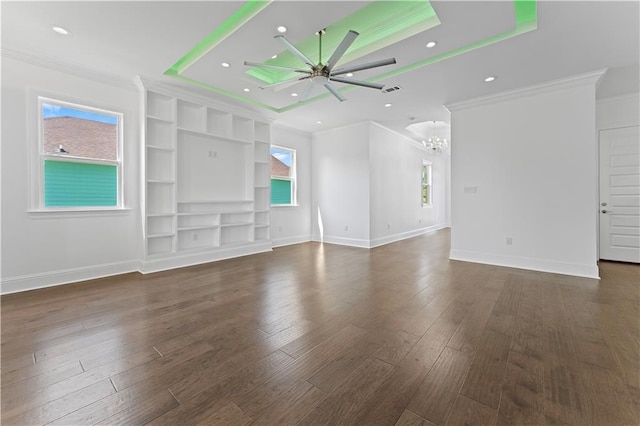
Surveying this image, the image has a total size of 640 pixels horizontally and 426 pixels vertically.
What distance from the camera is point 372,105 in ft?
16.7

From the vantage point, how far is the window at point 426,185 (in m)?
9.16

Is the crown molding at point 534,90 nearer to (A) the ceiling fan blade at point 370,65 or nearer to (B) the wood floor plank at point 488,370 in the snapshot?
(A) the ceiling fan blade at point 370,65

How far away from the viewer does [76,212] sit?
12.1 feet

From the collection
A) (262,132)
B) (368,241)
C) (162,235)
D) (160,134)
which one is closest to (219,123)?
(262,132)

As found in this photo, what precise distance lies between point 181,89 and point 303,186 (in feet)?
11.8

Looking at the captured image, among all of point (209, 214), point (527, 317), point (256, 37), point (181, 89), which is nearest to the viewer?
point (527, 317)

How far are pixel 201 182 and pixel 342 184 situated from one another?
129 inches

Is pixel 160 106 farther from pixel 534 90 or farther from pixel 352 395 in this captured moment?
pixel 534 90

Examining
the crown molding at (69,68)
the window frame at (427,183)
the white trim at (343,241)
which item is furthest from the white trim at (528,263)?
the crown molding at (69,68)

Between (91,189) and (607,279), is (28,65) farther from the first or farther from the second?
(607,279)

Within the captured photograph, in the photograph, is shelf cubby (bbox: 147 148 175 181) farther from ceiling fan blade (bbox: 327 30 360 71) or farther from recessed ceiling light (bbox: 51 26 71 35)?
ceiling fan blade (bbox: 327 30 360 71)

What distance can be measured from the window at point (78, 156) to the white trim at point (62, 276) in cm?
89

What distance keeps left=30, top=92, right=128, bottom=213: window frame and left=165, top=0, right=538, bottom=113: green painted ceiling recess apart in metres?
1.20

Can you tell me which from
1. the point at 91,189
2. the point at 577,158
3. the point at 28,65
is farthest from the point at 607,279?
the point at 28,65
